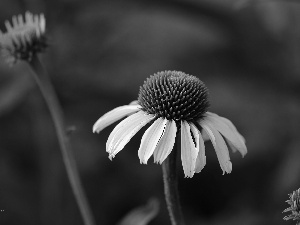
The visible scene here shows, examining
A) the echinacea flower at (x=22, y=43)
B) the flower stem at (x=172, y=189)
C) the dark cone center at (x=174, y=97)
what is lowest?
the flower stem at (x=172, y=189)

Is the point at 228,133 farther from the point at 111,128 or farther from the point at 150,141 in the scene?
the point at 111,128

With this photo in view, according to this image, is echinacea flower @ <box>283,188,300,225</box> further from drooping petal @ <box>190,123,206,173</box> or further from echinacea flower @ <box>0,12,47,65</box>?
echinacea flower @ <box>0,12,47,65</box>

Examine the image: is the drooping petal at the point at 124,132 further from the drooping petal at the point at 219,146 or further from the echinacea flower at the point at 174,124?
the drooping petal at the point at 219,146

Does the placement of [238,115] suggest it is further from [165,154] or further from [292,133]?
[165,154]

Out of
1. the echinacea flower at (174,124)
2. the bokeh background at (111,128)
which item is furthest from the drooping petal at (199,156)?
the bokeh background at (111,128)

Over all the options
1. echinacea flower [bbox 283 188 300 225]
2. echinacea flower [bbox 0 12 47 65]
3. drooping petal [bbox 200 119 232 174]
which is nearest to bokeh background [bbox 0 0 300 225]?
echinacea flower [bbox 0 12 47 65]

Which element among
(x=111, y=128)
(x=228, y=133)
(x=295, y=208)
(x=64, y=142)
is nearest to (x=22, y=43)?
(x=64, y=142)

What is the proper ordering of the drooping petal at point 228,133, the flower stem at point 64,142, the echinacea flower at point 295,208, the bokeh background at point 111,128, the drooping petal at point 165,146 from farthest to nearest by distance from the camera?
1. the bokeh background at point 111,128
2. the flower stem at point 64,142
3. the drooping petal at point 228,133
4. the drooping petal at point 165,146
5. the echinacea flower at point 295,208
